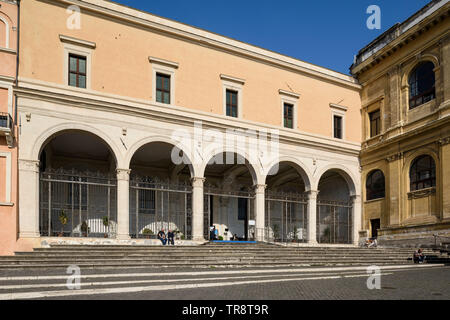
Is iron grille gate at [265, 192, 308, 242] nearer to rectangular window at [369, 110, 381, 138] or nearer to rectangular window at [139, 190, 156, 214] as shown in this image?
rectangular window at [369, 110, 381, 138]

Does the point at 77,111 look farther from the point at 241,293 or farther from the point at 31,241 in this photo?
the point at 241,293

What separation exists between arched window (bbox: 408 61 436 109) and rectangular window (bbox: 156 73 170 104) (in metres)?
13.6

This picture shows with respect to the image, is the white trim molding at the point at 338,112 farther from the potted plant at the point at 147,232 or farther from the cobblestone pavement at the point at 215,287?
the cobblestone pavement at the point at 215,287

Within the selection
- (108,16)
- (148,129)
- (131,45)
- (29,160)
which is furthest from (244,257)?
(108,16)

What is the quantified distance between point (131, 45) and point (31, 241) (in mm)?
9896

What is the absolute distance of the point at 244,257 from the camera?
16.2m

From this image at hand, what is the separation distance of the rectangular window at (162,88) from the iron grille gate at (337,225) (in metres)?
12.0

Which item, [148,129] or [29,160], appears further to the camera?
[148,129]

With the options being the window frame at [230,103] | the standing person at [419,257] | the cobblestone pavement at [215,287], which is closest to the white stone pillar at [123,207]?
the cobblestone pavement at [215,287]

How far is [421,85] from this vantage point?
23203 mm

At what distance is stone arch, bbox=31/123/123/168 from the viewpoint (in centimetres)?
1711

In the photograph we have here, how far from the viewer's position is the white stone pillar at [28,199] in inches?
641

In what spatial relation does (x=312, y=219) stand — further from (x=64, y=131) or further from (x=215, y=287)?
(x=215, y=287)

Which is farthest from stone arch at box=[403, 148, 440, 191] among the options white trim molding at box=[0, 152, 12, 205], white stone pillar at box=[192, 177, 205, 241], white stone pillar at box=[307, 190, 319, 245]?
white trim molding at box=[0, 152, 12, 205]
